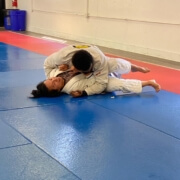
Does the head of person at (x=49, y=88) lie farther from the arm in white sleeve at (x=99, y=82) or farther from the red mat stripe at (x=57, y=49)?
the red mat stripe at (x=57, y=49)

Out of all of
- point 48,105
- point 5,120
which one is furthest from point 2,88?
point 5,120

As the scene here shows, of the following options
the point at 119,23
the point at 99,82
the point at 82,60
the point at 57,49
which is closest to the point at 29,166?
the point at 82,60

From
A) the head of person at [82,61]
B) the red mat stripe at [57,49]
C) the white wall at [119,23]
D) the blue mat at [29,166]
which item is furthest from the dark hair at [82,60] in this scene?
the white wall at [119,23]

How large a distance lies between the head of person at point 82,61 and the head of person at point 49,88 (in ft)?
1.23

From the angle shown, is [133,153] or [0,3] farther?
[0,3]

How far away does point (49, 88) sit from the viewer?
4887mm

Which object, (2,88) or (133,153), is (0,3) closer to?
(2,88)

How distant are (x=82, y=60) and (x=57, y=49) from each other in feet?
15.0

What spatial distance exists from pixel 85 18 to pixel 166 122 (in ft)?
22.2

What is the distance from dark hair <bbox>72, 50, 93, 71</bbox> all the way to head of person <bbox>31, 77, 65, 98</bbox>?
396 millimetres

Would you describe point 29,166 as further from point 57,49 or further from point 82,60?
point 57,49

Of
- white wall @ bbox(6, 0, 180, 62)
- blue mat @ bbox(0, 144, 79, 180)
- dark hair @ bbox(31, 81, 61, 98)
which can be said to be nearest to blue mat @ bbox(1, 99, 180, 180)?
blue mat @ bbox(0, 144, 79, 180)

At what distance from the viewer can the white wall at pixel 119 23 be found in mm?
7941

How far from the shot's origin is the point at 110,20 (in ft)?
31.2
